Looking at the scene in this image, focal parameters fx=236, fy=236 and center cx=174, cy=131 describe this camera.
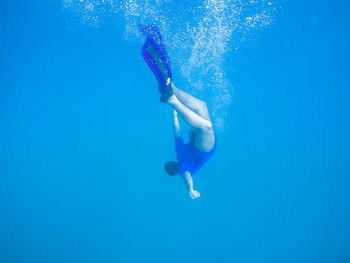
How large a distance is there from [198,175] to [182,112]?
13381mm

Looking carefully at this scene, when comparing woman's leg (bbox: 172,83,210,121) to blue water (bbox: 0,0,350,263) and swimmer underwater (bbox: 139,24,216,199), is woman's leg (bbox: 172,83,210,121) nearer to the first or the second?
swimmer underwater (bbox: 139,24,216,199)

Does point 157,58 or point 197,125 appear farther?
point 197,125

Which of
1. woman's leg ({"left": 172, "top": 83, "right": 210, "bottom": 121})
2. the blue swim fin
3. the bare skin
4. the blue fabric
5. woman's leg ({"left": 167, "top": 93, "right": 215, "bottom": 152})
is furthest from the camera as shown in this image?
the blue fabric

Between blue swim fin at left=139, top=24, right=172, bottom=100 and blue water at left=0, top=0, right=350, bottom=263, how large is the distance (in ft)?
29.2

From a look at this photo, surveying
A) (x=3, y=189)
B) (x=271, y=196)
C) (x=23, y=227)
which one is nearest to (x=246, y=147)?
(x=271, y=196)

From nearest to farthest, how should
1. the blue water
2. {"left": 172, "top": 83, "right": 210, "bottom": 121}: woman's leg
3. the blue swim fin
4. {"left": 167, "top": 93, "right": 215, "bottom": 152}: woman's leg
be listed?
the blue swim fin → {"left": 167, "top": 93, "right": 215, "bottom": 152}: woman's leg → {"left": 172, "top": 83, "right": 210, "bottom": 121}: woman's leg → the blue water

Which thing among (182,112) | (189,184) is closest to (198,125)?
(182,112)

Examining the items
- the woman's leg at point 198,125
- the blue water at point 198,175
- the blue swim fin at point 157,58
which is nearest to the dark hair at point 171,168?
the woman's leg at point 198,125

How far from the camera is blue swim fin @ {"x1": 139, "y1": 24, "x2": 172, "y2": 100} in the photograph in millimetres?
3291

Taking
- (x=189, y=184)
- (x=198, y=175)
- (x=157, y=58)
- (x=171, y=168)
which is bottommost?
(x=189, y=184)

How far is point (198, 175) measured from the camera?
16.4m

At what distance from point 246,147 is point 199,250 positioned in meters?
7.11

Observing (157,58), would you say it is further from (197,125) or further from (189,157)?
(189,157)

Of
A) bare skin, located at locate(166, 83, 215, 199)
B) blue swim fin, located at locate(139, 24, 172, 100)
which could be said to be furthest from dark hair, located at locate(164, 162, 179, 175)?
blue swim fin, located at locate(139, 24, 172, 100)
